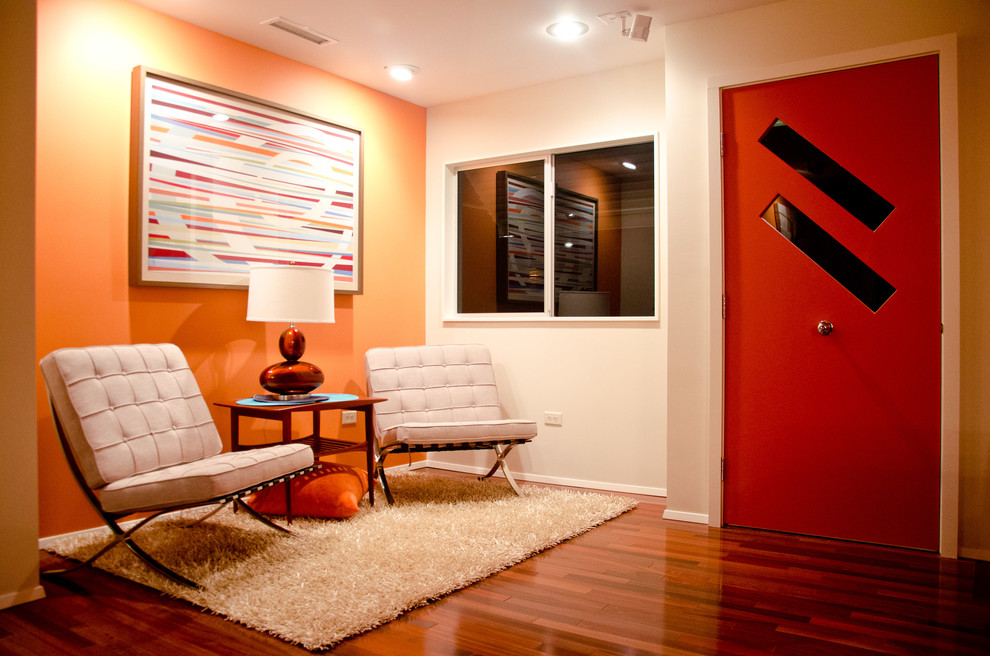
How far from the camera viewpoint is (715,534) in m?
3.40

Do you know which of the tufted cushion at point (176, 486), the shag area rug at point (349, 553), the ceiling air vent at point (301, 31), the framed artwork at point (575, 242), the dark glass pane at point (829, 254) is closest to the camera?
Result: the shag area rug at point (349, 553)

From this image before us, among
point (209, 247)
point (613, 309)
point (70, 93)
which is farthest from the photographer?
point (613, 309)

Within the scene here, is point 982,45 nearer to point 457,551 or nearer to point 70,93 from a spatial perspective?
point 457,551

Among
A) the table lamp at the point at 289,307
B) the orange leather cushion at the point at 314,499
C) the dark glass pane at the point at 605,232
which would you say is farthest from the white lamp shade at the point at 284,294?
the dark glass pane at the point at 605,232

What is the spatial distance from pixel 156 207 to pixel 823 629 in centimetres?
337

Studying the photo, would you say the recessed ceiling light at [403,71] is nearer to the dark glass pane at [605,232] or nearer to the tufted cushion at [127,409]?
the dark glass pane at [605,232]

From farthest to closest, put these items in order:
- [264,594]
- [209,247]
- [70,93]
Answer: [209,247]
[70,93]
[264,594]

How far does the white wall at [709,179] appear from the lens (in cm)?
303

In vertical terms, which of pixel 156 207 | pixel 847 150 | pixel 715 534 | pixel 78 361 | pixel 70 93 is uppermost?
pixel 70 93

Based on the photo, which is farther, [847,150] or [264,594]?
[847,150]

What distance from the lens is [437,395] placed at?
14.4 feet

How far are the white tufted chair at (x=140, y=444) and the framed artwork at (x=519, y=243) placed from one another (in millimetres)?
2220

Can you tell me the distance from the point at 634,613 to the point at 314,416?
230cm

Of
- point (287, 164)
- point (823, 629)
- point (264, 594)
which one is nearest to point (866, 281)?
point (823, 629)
